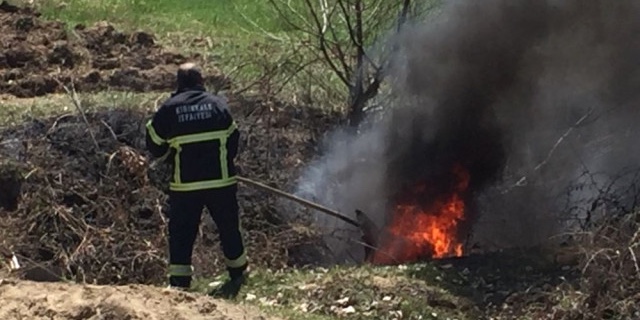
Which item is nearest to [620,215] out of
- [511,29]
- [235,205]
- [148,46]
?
[511,29]

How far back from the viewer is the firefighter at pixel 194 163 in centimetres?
884

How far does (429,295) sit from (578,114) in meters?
3.74

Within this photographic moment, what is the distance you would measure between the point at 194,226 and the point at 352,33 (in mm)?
4367

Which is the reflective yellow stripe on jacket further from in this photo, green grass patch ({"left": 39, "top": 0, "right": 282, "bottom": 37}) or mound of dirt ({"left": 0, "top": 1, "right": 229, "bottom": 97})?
green grass patch ({"left": 39, "top": 0, "right": 282, "bottom": 37})

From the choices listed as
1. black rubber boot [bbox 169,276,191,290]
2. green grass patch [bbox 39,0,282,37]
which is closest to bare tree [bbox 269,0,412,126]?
black rubber boot [bbox 169,276,191,290]

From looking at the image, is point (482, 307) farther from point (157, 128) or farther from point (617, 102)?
point (617, 102)

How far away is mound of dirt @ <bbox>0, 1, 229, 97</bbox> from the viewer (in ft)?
50.2

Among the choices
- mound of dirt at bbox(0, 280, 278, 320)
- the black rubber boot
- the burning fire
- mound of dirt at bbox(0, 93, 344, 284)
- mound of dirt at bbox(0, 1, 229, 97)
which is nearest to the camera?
mound of dirt at bbox(0, 280, 278, 320)

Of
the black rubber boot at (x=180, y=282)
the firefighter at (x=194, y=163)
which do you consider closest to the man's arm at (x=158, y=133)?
the firefighter at (x=194, y=163)

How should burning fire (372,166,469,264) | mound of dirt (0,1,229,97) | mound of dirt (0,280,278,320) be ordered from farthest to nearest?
1. mound of dirt (0,1,229,97)
2. burning fire (372,166,469,264)
3. mound of dirt (0,280,278,320)

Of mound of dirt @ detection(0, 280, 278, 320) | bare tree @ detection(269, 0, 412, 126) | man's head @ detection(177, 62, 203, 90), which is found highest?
bare tree @ detection(269, 0, 412, 126)

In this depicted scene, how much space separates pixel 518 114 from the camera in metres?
11.7

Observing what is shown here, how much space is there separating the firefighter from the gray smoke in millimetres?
2540

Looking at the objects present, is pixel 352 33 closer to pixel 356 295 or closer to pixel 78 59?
pixel 356 295
